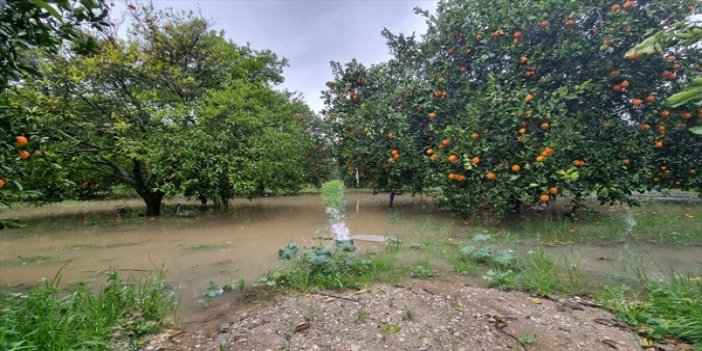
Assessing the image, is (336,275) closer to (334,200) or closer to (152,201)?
(152,201)

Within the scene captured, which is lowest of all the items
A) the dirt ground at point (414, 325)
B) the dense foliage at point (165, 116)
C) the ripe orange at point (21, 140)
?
the dirt ground at point (414, 325)

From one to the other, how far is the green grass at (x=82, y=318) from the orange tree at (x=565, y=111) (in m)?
4.51

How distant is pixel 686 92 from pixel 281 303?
276cm

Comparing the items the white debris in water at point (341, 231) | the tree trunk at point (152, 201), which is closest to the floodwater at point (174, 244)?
the white debris in water at point (341, 231)

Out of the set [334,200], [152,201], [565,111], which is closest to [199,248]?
[152,201]

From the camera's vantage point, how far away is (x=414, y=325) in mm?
2203

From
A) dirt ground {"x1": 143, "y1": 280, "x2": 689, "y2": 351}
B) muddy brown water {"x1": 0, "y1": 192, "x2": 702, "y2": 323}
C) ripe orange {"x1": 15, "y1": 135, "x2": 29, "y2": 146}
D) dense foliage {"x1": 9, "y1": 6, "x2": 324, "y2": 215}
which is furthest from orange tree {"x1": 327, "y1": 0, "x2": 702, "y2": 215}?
ripe orange {"x1": 15, "y1": 135, "x2": 29, "y2": 146}

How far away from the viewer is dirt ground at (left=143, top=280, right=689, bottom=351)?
2.01 meters

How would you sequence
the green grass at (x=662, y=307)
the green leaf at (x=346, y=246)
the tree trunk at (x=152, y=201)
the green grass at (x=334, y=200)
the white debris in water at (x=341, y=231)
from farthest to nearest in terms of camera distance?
the green grass at (x=334, y=200) → the tree trunk at (x=152, y=201) → the white debris in water at (x=341, y=231) → the green leaf at (x=346, y=246) → the green grass at (x=662, y=307)

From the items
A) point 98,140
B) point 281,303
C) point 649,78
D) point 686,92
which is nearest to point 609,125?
point 649,78

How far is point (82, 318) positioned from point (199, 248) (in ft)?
8.63

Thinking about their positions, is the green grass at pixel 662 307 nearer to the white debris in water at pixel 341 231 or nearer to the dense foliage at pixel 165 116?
the white debris in water at pixel 341 231

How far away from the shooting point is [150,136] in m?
6.71

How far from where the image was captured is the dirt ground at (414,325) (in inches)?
79.3
